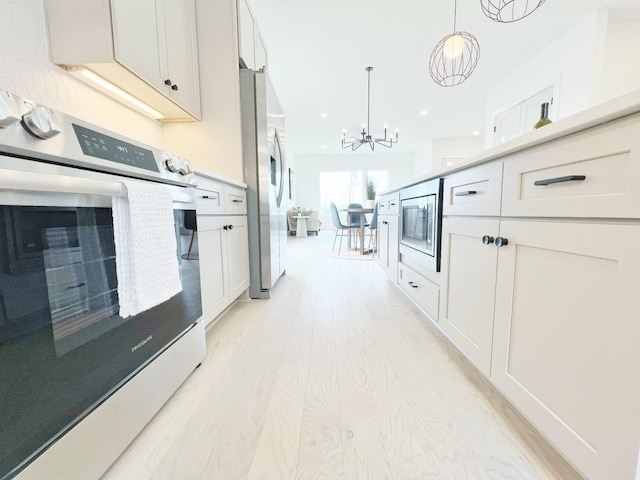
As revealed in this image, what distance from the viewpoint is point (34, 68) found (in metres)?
1.08

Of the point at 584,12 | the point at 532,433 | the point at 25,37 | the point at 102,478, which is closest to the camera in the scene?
the point at 102,478

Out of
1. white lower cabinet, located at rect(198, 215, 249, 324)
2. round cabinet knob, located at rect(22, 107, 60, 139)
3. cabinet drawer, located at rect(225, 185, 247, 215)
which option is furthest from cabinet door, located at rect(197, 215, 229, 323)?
round cabinet knob, located at rect(22, 107, 60, 139)

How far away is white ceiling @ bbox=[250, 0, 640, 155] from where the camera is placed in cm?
270

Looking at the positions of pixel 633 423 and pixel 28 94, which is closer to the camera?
pixel 633 423

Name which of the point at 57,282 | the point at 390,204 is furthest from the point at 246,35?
the point at 57,282

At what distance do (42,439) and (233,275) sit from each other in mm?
1247

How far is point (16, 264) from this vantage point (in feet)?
1.68

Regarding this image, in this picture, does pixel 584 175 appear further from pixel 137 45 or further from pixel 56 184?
pixel 137 45

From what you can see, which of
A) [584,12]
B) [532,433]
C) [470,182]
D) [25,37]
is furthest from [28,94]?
[584,12]

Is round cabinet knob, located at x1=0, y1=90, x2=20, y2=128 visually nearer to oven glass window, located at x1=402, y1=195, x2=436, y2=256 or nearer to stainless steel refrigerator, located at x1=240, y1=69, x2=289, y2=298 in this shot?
oven glass window, located at x1=402, y1=195, x2=436, y2=256

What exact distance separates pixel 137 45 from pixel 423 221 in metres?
1.70

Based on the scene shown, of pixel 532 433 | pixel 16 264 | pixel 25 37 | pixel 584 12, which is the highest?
pixel 584 12

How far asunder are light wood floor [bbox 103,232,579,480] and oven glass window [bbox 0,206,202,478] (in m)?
0.27

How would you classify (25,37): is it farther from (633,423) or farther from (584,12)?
(584,12)
